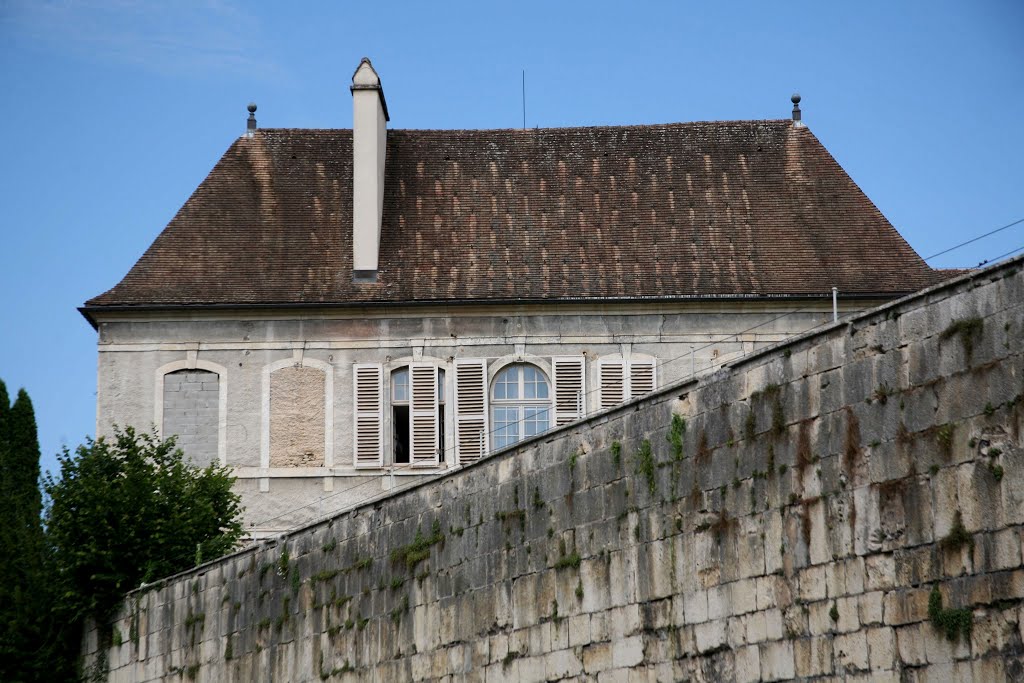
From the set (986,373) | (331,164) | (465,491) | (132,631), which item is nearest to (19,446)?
(331,164)

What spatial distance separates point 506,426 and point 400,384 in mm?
2231

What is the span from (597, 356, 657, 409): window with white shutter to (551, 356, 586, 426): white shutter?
360 millimetres

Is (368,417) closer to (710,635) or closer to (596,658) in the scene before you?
(596,658)

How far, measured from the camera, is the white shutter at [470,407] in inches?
1268

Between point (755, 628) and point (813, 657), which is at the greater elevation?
point (755, 628)

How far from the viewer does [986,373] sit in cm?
1212

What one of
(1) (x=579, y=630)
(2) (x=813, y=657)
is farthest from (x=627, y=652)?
(2) (x=813, y=657)

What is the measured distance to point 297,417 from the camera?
32.2m

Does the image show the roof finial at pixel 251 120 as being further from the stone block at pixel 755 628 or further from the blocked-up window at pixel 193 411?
the stone block at pixel 755 628

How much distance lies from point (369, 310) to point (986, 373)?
21166 millimetres

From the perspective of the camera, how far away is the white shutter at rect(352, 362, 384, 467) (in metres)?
32.1

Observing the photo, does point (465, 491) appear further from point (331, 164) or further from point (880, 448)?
point (331, 164)

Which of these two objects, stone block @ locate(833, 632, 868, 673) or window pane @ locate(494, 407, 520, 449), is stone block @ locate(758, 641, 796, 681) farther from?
window pane @ locate(494, 407, 520, 449)

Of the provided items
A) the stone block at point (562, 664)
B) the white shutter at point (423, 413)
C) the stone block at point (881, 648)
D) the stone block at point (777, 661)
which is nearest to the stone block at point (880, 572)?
the stone block at point (881, 648)
